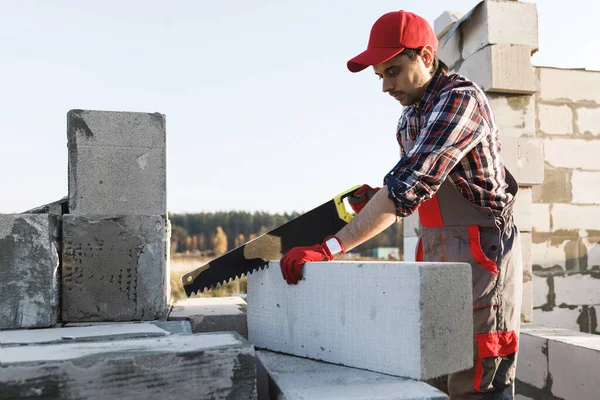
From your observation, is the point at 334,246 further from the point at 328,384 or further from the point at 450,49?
the point at 450,49

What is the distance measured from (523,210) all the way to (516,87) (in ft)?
3.69

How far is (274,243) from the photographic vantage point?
281cm

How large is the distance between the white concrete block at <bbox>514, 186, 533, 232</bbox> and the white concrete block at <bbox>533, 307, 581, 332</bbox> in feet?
3.02

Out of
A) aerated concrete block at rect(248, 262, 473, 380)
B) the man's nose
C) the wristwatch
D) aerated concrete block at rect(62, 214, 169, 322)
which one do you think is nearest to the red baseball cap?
the man's nose

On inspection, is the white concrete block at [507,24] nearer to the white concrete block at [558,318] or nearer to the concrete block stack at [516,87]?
the concrete block stack at [516,87]

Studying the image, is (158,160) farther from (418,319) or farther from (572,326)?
(572,326)

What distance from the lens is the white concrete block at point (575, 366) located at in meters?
3.54

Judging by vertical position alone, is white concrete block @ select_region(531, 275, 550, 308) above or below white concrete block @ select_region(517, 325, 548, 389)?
above

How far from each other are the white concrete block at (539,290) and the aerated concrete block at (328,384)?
144 inches

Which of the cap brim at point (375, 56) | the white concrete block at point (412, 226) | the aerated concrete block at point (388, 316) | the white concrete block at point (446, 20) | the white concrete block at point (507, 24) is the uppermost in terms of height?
the white concrete block at point (446, 20)

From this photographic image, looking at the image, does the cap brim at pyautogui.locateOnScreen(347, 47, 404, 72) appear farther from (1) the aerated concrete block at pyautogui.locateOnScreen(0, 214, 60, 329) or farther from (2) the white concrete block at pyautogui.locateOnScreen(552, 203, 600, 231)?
(2) the white concrete block at pyautogui.locateOnScreen(552, 203, 600, 231)

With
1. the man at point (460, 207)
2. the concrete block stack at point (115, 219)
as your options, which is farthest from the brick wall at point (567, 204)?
the concrete block stack at point (115, 219)

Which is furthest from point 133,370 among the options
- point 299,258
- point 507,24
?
point 507,24

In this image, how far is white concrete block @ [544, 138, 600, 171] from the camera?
17.7 ft
